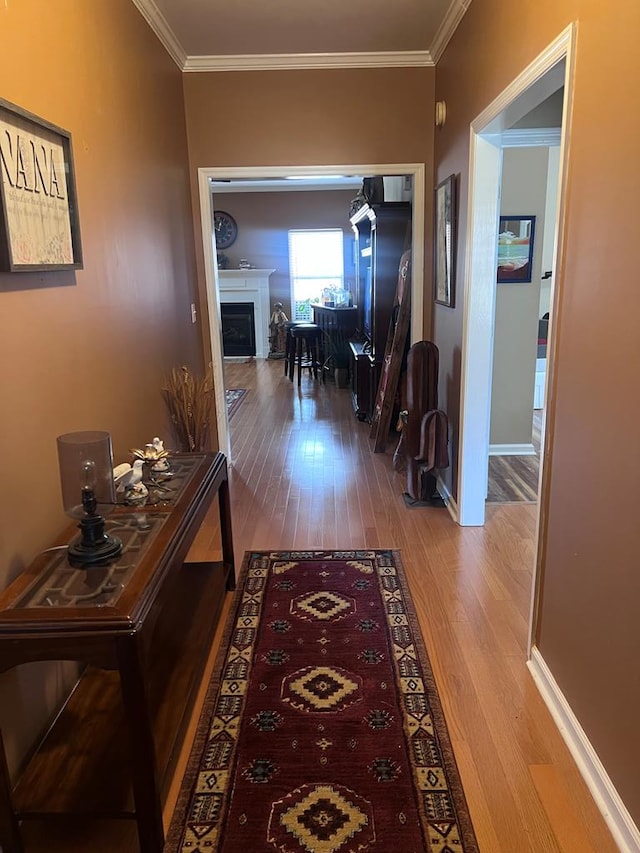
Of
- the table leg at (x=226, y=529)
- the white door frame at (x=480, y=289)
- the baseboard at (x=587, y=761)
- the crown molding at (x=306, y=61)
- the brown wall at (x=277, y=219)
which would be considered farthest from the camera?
the brown wall at (x=277, y=219)

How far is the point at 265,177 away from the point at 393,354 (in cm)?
152

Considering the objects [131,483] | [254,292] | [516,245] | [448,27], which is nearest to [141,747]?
[131,483]

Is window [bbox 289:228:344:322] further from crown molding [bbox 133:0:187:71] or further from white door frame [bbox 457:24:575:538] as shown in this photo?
white door frame [bbox 457:24:575:538]

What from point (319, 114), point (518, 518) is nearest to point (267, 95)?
point (319, 114)

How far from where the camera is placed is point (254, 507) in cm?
368

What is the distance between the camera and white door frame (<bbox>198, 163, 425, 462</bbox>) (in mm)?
3900

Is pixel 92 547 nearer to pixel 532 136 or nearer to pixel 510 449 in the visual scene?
pixel 532 136

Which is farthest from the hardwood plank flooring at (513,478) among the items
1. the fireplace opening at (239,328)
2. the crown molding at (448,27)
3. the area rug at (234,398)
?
the fireplace opening at (239,328)

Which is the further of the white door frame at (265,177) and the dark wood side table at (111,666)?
the white door frame at (265,177)

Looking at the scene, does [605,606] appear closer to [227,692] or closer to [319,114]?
[227,692]

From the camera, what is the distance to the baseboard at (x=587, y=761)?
57.7 inches

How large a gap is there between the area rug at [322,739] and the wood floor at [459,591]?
8 centimetres

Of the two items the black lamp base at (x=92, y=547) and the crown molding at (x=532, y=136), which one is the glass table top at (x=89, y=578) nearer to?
the black lamp base at (x=92, y=547)

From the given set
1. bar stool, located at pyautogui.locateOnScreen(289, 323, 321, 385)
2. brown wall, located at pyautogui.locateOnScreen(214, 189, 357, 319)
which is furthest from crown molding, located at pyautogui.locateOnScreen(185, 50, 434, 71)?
brown wall, located at pyautogui.locateOnScreen(214, 189, 357, 319)
